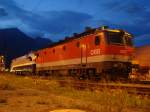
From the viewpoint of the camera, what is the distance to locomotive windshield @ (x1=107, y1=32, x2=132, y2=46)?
940 inches

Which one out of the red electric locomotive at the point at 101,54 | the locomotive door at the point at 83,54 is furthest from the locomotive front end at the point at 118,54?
the locomotive door at the point at 83,54

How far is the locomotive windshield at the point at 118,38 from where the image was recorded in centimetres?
2388

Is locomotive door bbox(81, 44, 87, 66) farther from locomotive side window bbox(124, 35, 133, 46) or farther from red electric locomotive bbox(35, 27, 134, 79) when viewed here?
locomotive side window bbox(124, 35, 133, 46)

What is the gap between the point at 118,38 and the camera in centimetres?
2434

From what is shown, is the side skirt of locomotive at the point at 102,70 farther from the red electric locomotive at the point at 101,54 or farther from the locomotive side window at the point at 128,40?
the locomotive side window at the point at 128,40

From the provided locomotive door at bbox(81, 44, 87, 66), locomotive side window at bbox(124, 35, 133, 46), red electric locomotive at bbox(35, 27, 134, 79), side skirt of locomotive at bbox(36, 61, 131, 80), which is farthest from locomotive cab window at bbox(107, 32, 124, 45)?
locomotive door at bbox(81, 44, 87, 66)

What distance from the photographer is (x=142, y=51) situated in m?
58.2

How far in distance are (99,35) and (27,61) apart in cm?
2706

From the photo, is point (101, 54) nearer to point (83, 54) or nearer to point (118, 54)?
point (118, 54)

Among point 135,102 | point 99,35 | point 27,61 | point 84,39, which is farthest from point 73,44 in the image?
point 27,61

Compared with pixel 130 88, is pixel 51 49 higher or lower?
higher

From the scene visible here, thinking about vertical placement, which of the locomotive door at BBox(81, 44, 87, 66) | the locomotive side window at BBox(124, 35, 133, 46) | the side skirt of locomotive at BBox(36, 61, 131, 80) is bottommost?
the side skirt of locomotive at BBox(36, 61, 131, 80)

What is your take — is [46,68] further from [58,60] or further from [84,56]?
[84,56]

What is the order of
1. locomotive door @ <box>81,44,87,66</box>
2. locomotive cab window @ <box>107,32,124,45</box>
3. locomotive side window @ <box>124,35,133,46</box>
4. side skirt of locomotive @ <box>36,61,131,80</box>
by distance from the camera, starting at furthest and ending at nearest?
1. locomotive door @ <box>81,44,87,66</box>
2. locomotive side window @ <box>124,35,133,46</box>
3. locomotive cab window @ <box>107,32,124,45</box>
4. side skirt of locomotive @ <box>36,61,131,80</box>
